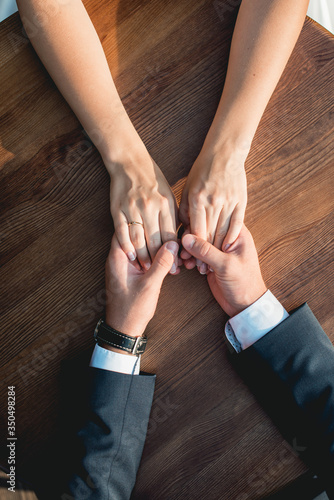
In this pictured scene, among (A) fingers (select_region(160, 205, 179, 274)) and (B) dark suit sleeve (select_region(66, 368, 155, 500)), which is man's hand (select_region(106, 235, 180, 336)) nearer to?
(A) fingers (select_region(160, 205, 179, 274))

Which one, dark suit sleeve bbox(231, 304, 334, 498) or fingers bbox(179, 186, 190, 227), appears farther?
fingers bbox(179, 186, 190, 227)

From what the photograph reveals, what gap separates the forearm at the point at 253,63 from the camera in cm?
83

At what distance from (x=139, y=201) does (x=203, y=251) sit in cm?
Result: 23

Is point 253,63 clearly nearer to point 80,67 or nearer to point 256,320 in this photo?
point 80,67

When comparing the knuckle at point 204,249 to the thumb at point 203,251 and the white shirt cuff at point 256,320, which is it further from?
A: the white shirt cuff at point 256,320

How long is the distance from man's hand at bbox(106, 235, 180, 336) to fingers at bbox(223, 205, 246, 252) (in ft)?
0.47

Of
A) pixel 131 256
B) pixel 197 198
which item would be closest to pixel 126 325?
pixel 131 256

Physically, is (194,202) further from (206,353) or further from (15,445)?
(15,445)

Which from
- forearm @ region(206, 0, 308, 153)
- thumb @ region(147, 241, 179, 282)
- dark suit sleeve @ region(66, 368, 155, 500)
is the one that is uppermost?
forearm @ region(206, 0, 308, 153)

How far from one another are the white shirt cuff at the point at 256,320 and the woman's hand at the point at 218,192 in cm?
17

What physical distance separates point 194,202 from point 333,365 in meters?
0.58

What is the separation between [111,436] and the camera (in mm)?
810

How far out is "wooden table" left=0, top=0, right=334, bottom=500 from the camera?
2.90 ft

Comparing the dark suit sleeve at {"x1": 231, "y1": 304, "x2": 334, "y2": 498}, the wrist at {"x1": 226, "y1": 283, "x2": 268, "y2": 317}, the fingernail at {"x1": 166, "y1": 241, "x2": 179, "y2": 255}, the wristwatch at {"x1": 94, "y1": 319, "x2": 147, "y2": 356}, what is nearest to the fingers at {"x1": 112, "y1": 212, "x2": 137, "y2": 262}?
the fingernail at {"x1": 166, "y1": 241, "x2": 179, "y2": 255}
